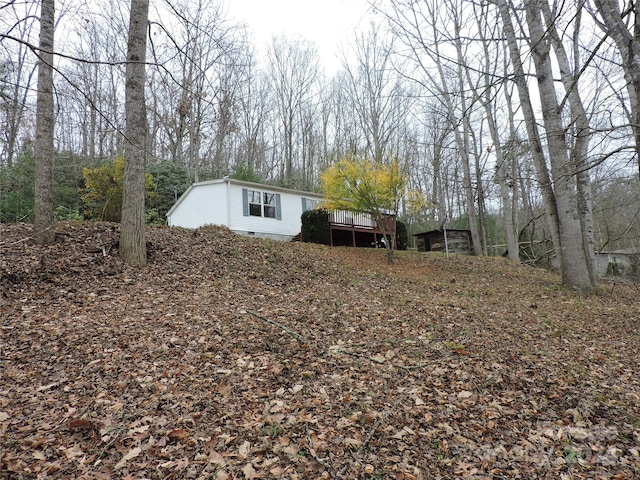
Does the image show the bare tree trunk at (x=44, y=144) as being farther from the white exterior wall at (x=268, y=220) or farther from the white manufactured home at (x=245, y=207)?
the white exterior wall at (x=268, y=220)

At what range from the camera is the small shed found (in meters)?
17.7

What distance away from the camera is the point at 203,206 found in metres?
15.1

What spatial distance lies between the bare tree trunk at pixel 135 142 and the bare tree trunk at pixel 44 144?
1291 millimetres

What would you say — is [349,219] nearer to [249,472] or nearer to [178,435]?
[178,435]

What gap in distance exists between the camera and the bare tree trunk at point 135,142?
22.4 ft

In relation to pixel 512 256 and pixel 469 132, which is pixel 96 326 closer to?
pixel 512 256

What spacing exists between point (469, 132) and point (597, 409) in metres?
15.3

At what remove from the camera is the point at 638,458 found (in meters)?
2.44

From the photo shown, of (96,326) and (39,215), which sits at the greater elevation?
(39,215)

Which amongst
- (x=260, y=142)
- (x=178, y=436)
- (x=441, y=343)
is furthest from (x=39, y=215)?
(x=260, y=142)

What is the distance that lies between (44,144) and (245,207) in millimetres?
8176

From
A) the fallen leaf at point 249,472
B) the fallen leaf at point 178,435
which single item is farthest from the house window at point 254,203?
the fallen leaf at point 249,472

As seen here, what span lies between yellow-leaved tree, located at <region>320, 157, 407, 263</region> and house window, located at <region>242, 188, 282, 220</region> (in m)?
3.59

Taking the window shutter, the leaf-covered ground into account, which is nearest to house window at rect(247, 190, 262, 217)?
the window shutter
